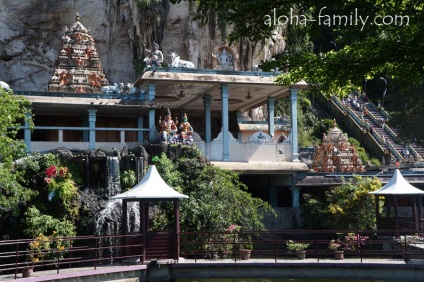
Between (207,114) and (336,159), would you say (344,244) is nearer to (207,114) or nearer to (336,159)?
(207,114)

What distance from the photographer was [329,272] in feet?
55.5

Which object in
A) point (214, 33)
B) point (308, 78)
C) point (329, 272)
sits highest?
point (214, 33)

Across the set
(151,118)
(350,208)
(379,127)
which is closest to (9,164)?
(151,118)

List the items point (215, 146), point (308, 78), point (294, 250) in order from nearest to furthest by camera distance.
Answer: point (308, 78), point (294, 250), point (215, 146)

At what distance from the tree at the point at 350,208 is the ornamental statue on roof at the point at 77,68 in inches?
435

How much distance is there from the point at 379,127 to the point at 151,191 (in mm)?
30131

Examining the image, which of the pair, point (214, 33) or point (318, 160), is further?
point (214, 33)

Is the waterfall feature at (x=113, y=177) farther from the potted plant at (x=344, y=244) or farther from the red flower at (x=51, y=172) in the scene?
the potted plant at (x=344, y=244)

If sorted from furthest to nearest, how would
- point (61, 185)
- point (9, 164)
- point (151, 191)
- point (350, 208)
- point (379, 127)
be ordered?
point (379, 127) → point (350, 208) → point (61, 185) → point (9, 164) → point (151, 191)

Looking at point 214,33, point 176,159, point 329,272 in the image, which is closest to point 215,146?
point 176,159

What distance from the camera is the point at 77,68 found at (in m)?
27.9

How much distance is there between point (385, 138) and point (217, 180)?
23.2 metres

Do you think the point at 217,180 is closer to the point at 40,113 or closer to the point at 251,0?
the point at 40,113

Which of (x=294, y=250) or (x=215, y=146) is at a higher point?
(x=215, y=146)
